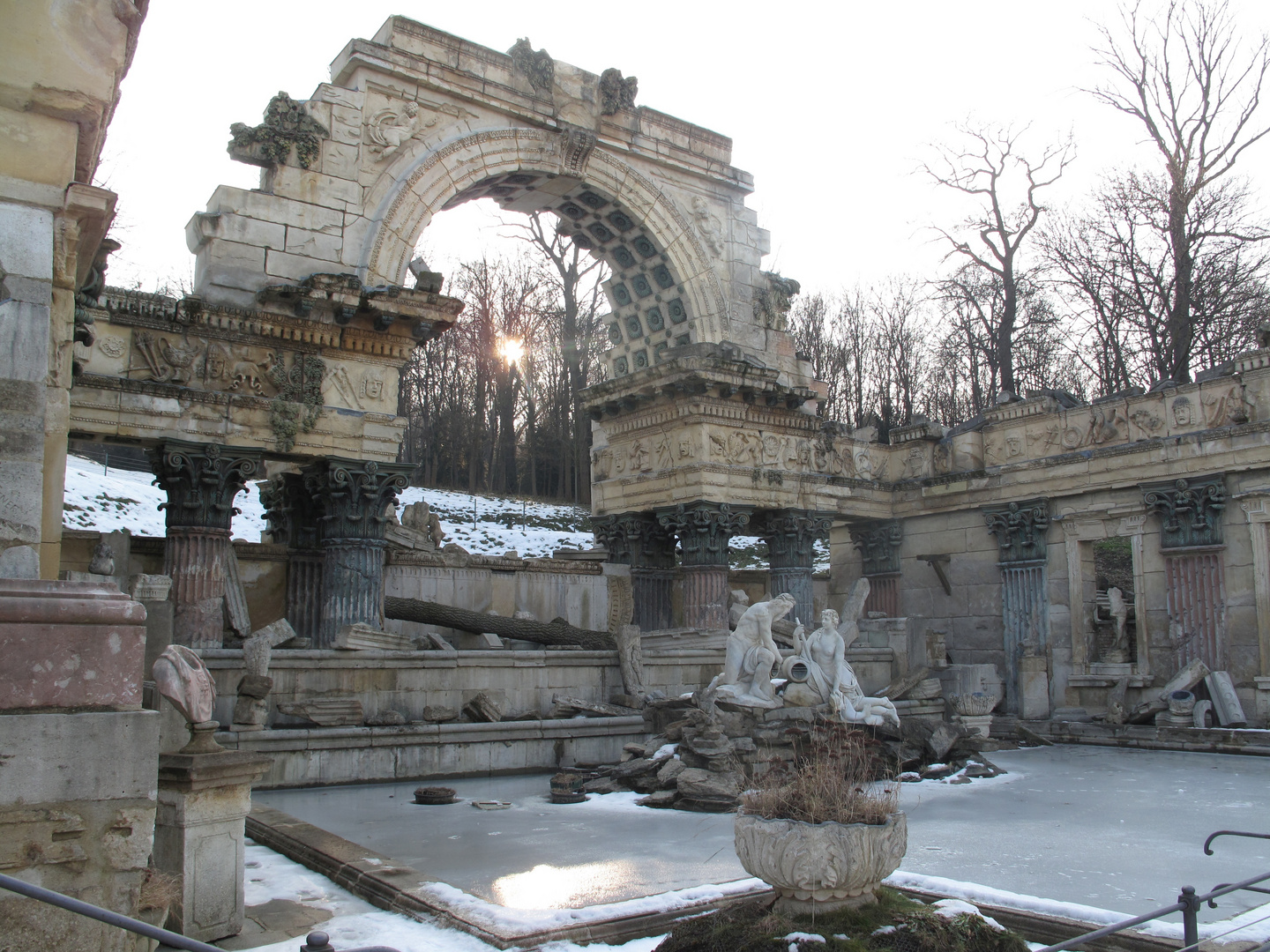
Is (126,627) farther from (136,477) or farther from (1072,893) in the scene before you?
(136,477)

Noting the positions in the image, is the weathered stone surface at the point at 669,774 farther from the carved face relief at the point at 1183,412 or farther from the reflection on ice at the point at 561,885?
the carved face relief at the point at 1183,412

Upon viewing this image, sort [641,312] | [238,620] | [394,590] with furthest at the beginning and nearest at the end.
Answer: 1. [641,312]
2. [394,590]
3. [238,620]

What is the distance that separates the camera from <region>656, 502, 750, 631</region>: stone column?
1780cm

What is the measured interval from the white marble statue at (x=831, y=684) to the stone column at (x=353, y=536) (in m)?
6.12

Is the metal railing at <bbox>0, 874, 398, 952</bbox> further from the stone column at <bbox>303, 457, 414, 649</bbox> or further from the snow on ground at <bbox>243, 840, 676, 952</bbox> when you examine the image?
the stone column at <bbox>303, 457, 414, 649</bbox>

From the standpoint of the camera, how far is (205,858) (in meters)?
5.50

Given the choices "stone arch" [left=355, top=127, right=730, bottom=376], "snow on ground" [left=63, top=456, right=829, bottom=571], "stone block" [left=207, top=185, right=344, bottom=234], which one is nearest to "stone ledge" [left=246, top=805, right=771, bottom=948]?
"stone block" [left=207, top=185, right=344, bottom=234]

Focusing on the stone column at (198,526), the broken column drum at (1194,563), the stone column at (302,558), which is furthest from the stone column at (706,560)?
the stone column at (198,526)

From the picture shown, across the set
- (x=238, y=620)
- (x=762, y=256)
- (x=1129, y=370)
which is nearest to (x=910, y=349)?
(x=1129, y=370)

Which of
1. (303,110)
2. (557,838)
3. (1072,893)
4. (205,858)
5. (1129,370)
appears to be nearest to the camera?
(205,858)

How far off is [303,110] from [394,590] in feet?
25.2

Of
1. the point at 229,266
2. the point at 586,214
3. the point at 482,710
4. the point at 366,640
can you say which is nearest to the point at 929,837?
the point at 482,710

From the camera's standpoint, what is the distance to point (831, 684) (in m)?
11.9

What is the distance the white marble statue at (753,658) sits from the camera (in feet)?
38.0
